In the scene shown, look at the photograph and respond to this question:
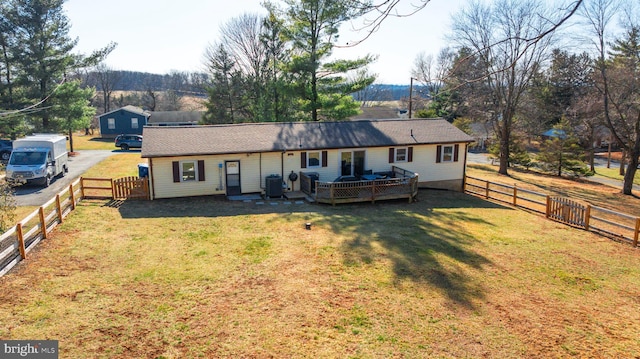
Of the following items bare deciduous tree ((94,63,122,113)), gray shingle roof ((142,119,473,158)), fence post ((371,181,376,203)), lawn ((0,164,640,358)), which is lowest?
lawn ((0,164,640,358))

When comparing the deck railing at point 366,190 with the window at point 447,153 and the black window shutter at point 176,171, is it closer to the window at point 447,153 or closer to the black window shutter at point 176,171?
the window at point 447,153

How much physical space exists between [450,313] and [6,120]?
114 feet

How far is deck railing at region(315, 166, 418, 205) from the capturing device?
63.1 ft

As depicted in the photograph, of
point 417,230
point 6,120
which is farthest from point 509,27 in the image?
point 6,120

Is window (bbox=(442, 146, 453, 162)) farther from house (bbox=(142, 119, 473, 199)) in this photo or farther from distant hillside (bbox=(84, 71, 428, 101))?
distant hillside (bbox=(84, 71, 428, 101))

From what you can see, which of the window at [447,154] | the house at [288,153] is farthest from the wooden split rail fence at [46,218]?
the window at [447,154]

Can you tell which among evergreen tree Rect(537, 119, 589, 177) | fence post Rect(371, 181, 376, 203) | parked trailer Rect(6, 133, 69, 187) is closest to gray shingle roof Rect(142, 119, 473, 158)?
fence post Rect(371, 181, 376, 203)

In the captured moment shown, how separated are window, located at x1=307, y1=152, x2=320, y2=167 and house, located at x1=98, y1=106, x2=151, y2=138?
41191 millimetres

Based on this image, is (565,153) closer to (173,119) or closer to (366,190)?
(366,190)

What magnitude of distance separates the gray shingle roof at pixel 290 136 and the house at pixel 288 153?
4 centimetres

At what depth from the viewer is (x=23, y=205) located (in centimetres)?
1781

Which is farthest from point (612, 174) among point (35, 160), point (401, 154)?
point (35, 160)

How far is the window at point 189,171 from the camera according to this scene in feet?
63.3

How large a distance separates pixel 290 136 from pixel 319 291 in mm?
13573
